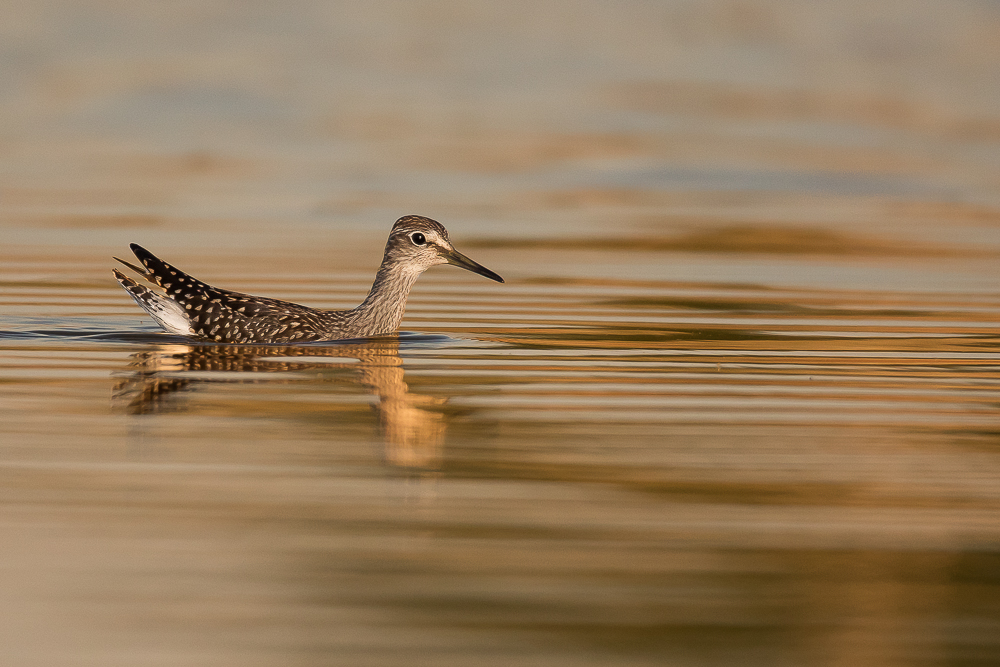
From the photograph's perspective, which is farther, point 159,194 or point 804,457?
point 159,194

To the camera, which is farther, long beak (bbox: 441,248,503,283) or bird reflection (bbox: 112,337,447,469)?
long beak (bbox: 441,248,503,283)

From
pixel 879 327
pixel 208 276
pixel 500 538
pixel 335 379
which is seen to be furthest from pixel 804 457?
pixel 208 276

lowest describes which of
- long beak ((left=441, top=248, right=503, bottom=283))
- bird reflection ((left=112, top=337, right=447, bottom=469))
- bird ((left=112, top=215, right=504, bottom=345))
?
bird reflection ((left=112, top=337, right=447, bottom=469))

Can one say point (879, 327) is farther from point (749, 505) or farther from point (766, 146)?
point (766, 146)

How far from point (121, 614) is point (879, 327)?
876cm

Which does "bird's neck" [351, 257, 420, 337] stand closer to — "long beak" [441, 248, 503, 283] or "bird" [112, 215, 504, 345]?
"bird" [112, 215, 504, 345]

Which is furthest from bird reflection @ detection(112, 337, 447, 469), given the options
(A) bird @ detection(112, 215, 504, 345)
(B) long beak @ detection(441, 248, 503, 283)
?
(B) long beak @ detection(441, 248, 503, 283)

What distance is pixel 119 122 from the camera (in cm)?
4394

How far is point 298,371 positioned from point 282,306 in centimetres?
164

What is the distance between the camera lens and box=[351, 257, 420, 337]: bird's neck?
12.1 metres

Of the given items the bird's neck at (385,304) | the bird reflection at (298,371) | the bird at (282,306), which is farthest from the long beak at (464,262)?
the bird reflection at (298,371)

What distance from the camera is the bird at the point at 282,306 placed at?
A: 456 inches

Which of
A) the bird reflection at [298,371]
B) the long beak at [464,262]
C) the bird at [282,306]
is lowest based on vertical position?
the bird reflection at [298,371]

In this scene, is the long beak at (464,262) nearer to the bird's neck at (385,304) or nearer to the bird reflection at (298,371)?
the bird's neck at (385,304)
